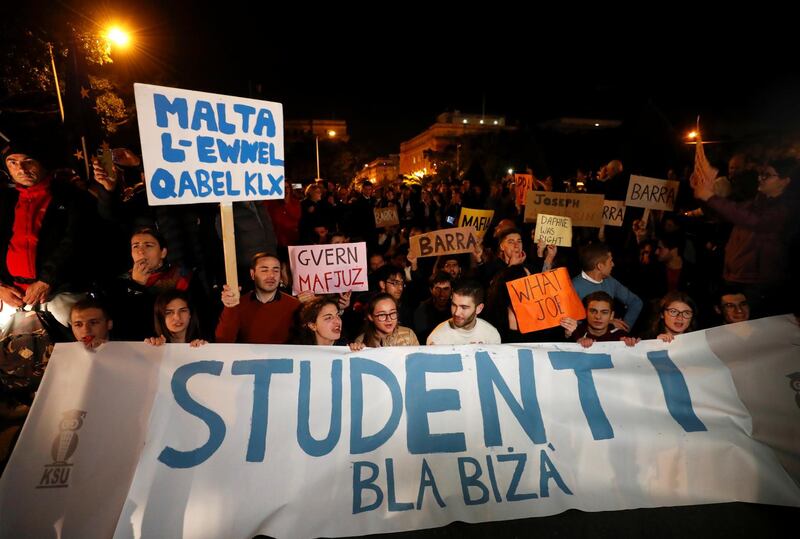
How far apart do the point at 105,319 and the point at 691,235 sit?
7925 millimetres

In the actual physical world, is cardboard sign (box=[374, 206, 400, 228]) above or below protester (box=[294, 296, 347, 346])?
above

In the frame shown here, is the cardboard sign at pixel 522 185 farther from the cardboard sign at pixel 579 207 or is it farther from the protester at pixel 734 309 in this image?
the protester at pixel 734 309

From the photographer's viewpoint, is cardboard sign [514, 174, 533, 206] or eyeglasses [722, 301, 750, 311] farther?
cardboard sign [514, 174, 533, 206]

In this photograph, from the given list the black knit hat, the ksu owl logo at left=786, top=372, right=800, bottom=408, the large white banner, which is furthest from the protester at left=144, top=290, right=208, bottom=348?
the black knit hat

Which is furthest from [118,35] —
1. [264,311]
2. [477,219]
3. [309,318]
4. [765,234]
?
[765,234]

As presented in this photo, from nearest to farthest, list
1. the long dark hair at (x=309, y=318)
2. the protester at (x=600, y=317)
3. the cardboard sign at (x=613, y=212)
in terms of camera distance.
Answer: the long dark hair at (x=309, y=318) → the protester at (x=600, y=317) → the cardboard sign at (x=613, y=212)

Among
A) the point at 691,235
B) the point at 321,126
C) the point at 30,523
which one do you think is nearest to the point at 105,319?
the point at 30,523

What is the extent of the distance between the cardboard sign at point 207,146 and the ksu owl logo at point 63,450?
4.34ft

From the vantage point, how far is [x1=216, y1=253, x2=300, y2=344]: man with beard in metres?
3.49

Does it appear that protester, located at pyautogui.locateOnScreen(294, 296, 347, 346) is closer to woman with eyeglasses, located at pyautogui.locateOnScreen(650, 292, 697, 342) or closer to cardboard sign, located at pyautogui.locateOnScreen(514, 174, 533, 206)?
woman with eyeglasses, located at pyautogui.locateOnScreen(650, 292, 697, 342)

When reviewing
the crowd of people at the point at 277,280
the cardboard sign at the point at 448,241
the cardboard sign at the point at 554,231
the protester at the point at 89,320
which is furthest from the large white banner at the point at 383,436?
the cardboard sign at the point at 448,241

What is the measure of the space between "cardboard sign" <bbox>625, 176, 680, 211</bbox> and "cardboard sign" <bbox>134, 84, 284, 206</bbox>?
4864mm

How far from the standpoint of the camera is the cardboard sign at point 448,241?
16.9ft

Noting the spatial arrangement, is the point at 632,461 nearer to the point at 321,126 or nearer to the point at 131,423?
the point at 131,423
